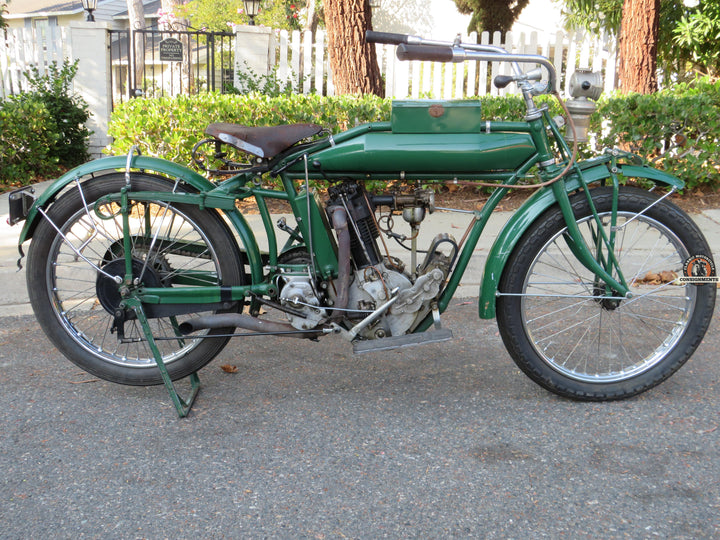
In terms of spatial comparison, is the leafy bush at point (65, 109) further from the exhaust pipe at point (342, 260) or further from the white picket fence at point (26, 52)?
the exhaust pipe at point (342, 260)

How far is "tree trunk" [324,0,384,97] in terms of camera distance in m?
7.80

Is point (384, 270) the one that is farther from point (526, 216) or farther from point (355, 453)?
point (355, 453)

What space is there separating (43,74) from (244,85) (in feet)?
11.0

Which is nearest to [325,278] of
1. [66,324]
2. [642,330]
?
[66,324]

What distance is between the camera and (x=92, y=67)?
34.7 ft

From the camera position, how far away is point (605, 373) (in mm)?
3561

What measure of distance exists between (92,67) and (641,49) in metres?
7.48

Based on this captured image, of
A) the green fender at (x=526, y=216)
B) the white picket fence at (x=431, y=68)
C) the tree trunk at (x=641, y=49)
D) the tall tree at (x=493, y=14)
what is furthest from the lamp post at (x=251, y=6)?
the green fender at (x=526, y=216)

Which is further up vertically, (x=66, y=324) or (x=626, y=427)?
(x=66, y=324)

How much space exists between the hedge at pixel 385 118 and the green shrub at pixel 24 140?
6.41 feet

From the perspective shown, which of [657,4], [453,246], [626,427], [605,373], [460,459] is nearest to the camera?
[460,459]

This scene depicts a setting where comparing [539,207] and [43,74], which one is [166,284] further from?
[43,74]

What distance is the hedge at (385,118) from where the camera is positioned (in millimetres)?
6730

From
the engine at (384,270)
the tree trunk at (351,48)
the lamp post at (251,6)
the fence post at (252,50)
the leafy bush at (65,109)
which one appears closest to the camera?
the engine at (384,270)
